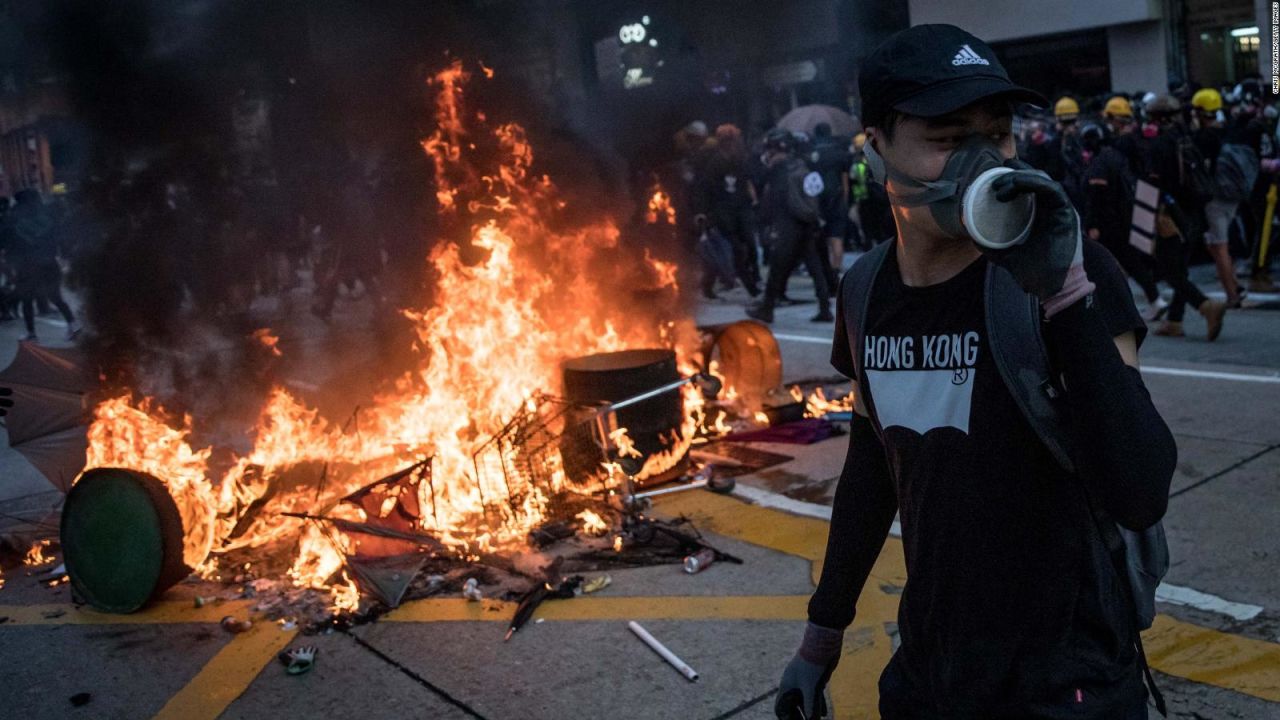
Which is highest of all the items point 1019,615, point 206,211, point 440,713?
point 206,211

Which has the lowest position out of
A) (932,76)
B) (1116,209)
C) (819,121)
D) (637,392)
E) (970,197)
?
(637,392)

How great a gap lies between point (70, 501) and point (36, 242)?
43.5 feet

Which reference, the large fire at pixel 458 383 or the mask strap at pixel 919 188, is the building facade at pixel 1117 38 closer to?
the large fire at pixel 458 383

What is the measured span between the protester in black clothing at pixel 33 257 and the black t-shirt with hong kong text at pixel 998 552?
15.6 metres

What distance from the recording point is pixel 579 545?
545cm

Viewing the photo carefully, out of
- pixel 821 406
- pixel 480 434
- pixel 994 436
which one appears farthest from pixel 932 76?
pixel 821 406

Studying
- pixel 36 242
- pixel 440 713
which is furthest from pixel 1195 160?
pixel 36 242

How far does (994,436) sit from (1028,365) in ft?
0.46

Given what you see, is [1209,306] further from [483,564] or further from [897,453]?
[897,453]

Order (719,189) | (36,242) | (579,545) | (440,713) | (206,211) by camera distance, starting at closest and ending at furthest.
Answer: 1. (440,713)
2. (579,545)
3. (206,211)
4. (719,189)
5. (36,242)

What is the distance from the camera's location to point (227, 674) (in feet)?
14.5

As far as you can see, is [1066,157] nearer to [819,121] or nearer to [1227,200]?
[1227,200]

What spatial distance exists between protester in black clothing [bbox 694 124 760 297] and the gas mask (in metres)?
12.6

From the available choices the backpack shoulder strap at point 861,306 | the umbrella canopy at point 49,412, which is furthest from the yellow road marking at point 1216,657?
the umbrella canopy at point 49,412
